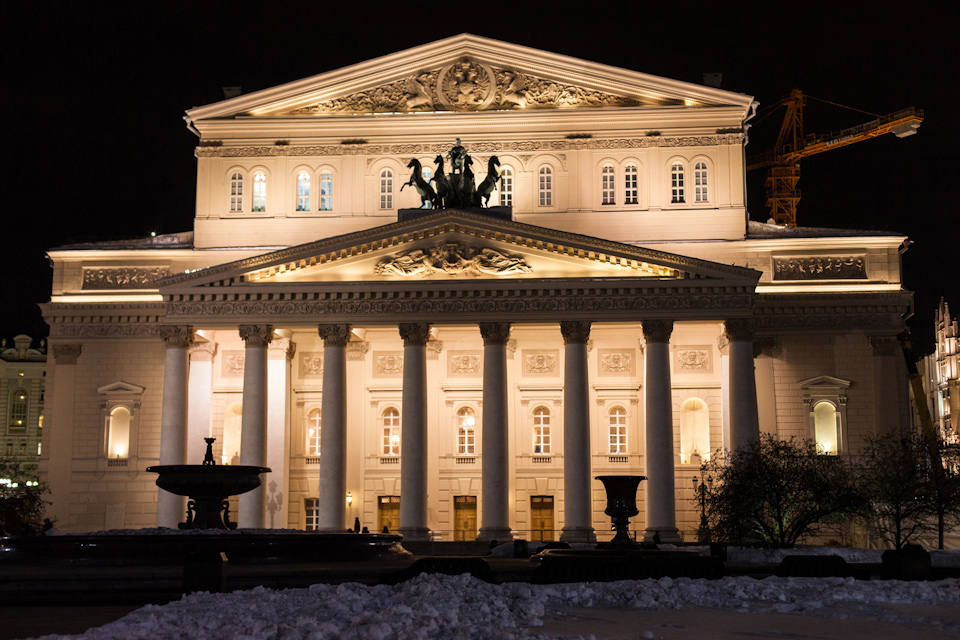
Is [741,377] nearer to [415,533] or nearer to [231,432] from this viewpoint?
[415,533]

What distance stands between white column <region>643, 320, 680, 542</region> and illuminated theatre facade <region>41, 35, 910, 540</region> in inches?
69.9

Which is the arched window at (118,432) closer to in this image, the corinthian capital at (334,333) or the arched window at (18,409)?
the corinthian capital at (334,333)

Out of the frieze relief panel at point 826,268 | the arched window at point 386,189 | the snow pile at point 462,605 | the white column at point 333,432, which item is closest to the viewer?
the snow pile at point 462,605

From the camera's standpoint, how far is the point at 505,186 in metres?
52.4

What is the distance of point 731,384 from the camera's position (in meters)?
44.2

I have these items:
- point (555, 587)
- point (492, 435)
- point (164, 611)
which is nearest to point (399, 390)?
point (492, 435)

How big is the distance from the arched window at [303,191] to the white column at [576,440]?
14.9 m

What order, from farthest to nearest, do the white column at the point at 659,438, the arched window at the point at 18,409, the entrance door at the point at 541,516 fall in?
the arched window at the point at 18,409 → the entrance door at the point at 541,516 → the white column at the point at 659,438

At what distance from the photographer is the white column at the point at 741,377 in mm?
43469

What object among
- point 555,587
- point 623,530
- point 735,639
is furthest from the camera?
point 623,530

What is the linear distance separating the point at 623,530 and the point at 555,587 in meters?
11.8

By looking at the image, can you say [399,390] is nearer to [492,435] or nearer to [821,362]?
[492,435]

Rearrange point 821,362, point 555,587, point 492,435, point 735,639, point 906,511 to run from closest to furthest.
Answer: point 735,639 → point 555,587 → point 906,511 → point 492,435 → point 821,362

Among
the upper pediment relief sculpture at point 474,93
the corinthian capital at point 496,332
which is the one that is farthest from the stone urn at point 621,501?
the upper pediment relief sculpture at point 474,93
